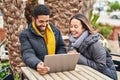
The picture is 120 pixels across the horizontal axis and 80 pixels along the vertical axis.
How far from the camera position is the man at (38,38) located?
372 cm

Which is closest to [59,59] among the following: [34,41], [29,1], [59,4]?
[34,41]

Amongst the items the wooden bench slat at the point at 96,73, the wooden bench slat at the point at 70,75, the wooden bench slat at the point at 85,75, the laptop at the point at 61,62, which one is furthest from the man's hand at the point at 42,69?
the wooden bench slat at the point at 96,73

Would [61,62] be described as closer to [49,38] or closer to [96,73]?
[96,73]

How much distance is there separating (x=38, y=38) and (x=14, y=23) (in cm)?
319

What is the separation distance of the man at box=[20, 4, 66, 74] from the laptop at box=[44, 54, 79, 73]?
0.19 metres

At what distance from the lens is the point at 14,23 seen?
6957mm

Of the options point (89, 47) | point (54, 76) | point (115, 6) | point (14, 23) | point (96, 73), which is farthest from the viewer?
point (115, 6)

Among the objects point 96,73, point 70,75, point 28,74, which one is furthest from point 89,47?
point 28,74

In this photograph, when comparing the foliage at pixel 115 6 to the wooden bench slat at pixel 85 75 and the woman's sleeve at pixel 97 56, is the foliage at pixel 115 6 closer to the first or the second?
the woman's sleeve at pixel 97 56

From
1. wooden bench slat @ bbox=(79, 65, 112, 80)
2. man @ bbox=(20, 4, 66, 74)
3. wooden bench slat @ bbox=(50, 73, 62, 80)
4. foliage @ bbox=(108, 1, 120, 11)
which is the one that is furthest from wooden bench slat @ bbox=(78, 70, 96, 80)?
foliage @ bbox=(108, 1, 120, 11)

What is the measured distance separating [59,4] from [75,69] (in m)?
4.10

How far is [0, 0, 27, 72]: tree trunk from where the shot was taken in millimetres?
6797

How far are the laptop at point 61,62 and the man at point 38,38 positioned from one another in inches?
7.4

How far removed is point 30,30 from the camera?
3.86 meters
